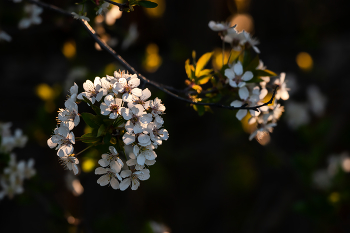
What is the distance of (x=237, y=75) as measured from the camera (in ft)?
2.97

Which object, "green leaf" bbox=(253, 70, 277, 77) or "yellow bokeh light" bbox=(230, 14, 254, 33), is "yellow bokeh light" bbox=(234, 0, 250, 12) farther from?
"green leaf" bbox=(253, 70, 277, 77)

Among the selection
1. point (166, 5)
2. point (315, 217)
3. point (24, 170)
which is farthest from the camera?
point (166, 5)

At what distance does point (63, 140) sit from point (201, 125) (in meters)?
2.40

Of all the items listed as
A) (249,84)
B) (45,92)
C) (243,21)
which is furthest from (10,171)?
(243,21)

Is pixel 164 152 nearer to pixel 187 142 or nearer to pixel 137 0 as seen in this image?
pixel 187 142

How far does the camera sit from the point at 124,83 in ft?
2.24

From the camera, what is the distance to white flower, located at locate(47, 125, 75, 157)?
675 millimetres

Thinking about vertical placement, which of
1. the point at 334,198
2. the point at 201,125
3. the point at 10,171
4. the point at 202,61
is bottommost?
the point at 10,171

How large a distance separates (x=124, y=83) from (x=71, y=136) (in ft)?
0.63

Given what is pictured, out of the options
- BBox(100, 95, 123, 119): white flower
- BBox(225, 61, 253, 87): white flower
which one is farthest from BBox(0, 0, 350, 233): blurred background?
BBox(100, 95, 123, 119): white flower

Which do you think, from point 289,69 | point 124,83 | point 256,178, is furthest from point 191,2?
point 256,178

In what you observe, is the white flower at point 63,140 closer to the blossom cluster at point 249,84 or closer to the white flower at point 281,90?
the blossom cluster at point 249,84

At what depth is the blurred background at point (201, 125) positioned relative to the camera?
2.06m

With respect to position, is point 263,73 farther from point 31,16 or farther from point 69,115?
point 31,16
